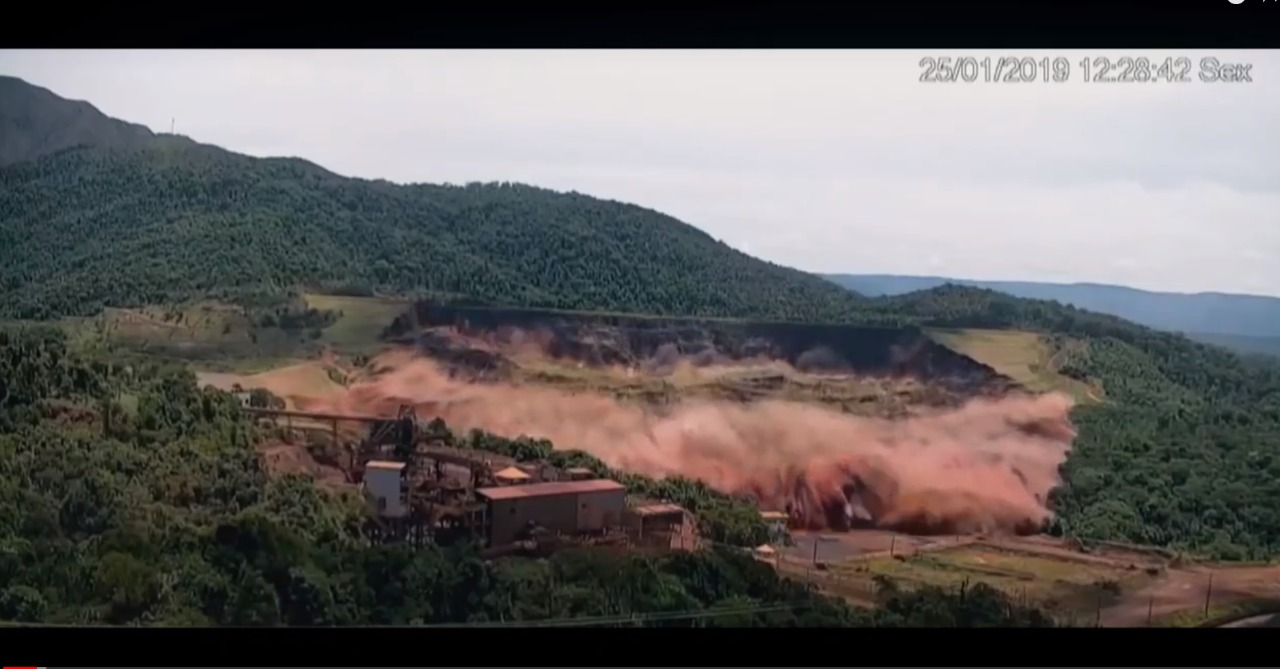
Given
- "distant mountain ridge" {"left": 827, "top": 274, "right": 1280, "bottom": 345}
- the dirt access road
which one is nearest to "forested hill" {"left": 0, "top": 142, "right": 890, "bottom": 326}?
"distant mountain ridge" {"left": 827, "top": 274, "right": 1280, "bottom": 345}

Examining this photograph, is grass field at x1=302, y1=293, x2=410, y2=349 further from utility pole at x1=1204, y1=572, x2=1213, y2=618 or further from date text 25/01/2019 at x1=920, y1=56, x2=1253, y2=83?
utility pole at x1=1204, y1=572, x2=1213, y2=618

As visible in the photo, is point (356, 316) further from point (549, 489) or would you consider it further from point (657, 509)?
point (657, 509)

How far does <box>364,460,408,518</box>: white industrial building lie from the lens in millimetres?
3230

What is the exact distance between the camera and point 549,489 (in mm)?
3242

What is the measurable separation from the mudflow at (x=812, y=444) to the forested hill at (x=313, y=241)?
0.26m

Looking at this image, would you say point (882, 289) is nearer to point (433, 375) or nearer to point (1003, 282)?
point (1003, 282)

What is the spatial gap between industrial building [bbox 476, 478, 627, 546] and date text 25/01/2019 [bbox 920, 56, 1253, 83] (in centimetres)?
138

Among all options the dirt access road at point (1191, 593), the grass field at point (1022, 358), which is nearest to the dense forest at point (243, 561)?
the dirt access road at point (1191, 593)

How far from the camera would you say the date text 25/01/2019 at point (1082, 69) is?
3.23m

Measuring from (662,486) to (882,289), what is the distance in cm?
76

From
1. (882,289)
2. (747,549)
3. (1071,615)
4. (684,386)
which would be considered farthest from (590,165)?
(1071,615)

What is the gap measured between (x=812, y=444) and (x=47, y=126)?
6.97 ft

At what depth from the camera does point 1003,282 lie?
3309 mm

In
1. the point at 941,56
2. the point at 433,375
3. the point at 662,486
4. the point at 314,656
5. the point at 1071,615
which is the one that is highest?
the point at 941,56
